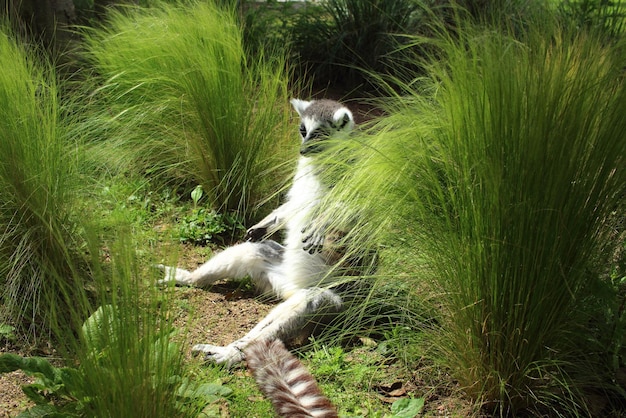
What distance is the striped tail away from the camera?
2889mm

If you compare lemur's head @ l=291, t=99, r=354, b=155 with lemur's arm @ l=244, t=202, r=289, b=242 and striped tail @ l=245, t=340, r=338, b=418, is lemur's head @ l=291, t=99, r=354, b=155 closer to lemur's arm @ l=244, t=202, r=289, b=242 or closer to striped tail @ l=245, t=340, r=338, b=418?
lemur's arm @ l=244, t=202, r=289, b=242

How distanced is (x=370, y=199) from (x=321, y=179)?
35.0 inches

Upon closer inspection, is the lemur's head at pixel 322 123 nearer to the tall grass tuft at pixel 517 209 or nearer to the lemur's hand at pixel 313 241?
the lemur's hand at pixel 313 241

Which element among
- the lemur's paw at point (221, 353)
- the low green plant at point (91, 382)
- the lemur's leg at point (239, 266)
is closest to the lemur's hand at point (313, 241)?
the lemur's leg at point (239, 266)

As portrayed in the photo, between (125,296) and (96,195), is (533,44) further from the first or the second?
(96,195)

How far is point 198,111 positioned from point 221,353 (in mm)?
1949

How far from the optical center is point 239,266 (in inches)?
170

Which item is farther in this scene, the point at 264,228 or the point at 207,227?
the point at 207,227

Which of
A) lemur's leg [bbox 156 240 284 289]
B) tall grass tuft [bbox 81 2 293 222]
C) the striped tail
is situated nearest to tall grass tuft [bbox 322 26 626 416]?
the striped tail

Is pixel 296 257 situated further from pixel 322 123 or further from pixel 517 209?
pixel 517 209

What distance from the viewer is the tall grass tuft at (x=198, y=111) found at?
484 centimetres

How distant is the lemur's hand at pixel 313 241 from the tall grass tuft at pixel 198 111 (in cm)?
81

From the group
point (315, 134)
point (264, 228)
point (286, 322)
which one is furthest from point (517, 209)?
point (264, 228)

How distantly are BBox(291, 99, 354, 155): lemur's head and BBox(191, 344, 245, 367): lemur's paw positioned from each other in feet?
4.16
